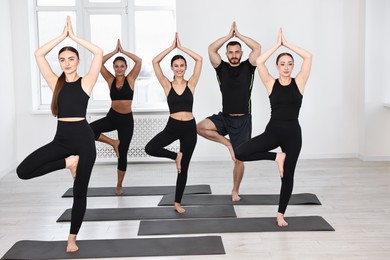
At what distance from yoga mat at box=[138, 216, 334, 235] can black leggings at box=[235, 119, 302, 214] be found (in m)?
0.25

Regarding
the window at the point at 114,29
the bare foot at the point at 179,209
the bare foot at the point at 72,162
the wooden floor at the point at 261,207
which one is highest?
the window at the point at 114,29

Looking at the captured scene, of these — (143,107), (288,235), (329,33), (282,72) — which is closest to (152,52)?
(143,107)

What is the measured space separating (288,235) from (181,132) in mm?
1272

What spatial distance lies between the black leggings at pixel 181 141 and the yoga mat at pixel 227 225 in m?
0.46

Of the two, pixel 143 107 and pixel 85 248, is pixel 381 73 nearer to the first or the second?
pixel 143 107

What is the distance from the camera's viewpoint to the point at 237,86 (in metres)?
5.12

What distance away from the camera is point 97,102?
25.3 feet

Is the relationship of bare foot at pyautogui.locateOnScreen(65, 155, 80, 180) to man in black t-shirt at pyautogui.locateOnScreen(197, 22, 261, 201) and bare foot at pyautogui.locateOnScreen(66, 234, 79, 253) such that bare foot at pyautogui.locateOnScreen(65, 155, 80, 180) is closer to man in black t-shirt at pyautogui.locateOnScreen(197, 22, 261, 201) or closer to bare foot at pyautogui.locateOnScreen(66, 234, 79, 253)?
bare foot at pyautogui.locateOnScreen(66, 234, 79, 253)

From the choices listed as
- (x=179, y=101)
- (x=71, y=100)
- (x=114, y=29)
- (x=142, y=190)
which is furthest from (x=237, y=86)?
(x=114, y=29)

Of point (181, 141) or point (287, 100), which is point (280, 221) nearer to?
point (287, 100)

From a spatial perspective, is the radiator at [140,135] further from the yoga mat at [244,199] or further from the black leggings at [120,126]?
the yoga mat at [244,199]

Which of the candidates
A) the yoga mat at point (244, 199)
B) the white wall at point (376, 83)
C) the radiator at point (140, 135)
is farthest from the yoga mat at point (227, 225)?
the white wall at point (376, 83)

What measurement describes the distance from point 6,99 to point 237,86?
10.8 feet

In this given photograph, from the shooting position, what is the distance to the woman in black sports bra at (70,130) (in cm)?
371
